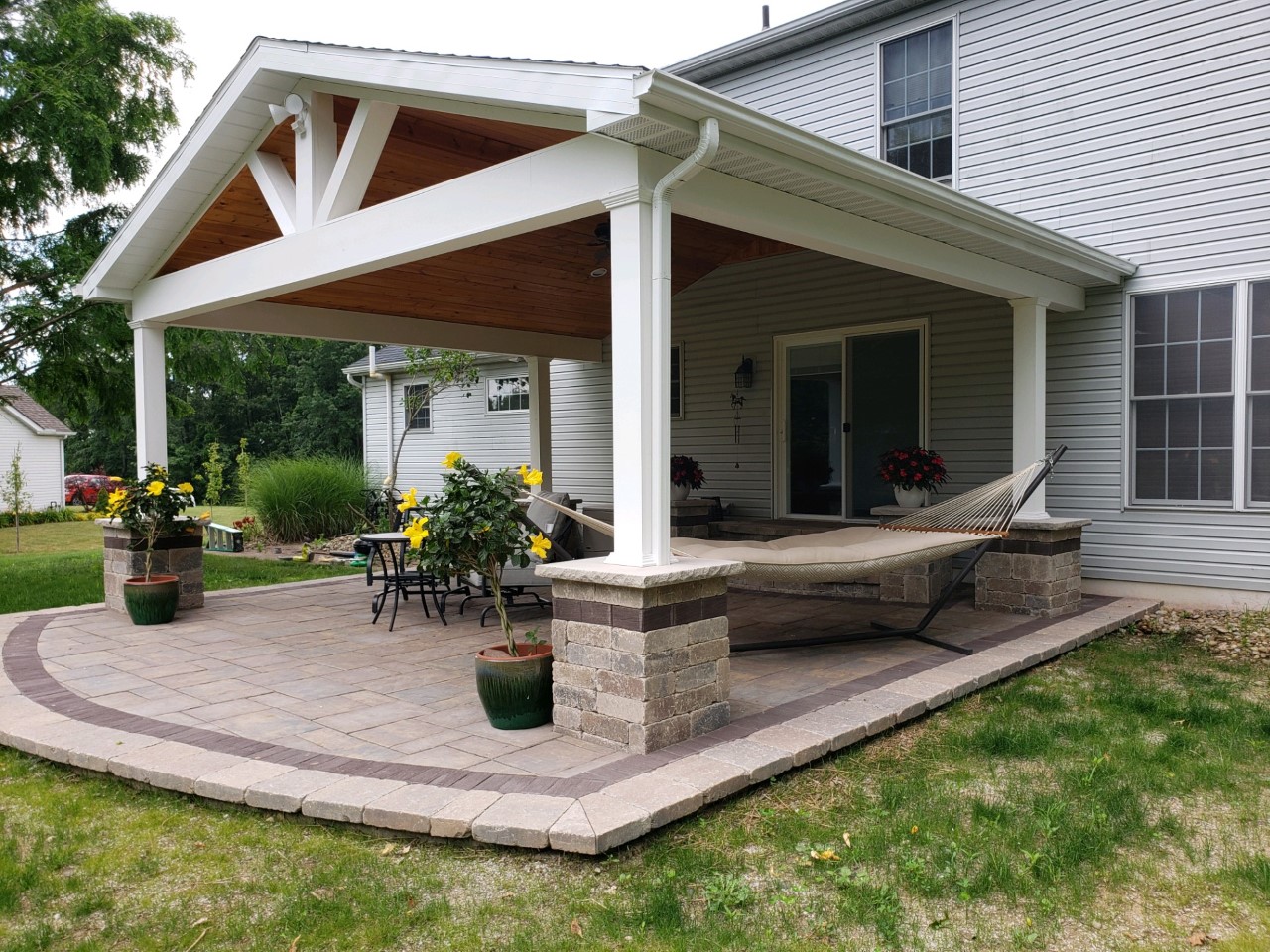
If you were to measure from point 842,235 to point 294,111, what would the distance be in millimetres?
3195

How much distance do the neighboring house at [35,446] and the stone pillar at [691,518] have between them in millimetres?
21835

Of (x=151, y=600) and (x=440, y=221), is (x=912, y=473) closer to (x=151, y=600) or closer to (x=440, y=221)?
(x=440, y=221)

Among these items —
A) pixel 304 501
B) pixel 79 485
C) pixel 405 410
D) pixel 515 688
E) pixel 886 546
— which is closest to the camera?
pixel 515 688

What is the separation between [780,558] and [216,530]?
32.5 feet

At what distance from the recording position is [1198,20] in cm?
651

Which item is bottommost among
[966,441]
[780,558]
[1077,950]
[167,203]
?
[1077,950]

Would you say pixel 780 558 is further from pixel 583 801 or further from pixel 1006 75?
pixel 1006 75

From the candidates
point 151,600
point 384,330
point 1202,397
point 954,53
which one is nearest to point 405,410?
point 384,330

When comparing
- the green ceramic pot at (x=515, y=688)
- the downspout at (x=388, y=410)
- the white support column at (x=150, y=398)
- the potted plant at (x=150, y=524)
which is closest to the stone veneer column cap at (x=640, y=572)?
the green ceramic pot at (x=515, y=688)

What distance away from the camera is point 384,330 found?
7.77 m

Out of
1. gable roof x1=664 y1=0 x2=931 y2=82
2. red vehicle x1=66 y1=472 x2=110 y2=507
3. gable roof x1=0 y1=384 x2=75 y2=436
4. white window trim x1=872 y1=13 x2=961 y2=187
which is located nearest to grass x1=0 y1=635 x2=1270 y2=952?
white window trim x1=872 y1=13 x2=961 y2=187

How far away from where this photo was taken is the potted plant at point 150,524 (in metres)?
6.21

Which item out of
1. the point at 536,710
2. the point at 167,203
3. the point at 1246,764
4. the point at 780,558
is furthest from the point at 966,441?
the point at 167,203

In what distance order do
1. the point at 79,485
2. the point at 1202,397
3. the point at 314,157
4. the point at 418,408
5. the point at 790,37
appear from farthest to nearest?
1. the point at 79,485
2. the point at 418,408
3. the point at 790,37
4. the point at 1202,397
5. the point at 314,157
